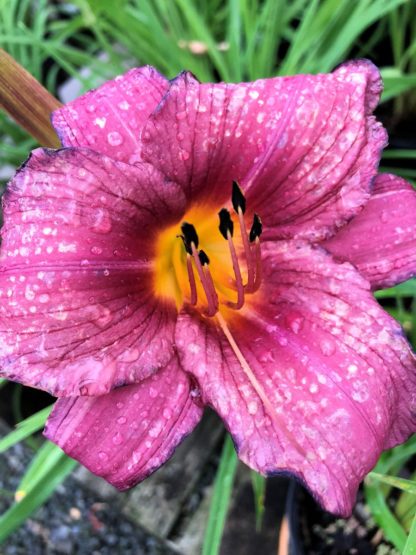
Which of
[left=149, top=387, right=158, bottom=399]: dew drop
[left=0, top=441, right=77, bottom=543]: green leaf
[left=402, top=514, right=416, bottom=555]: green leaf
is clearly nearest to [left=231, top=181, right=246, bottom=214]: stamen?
[left=149, top=387, right=158, bottom=399]: dew drop

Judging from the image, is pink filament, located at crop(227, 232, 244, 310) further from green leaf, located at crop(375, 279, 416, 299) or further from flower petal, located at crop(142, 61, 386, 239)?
green leaf, located at crop(375, 279, 416, 299)

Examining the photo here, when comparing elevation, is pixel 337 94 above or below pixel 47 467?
above

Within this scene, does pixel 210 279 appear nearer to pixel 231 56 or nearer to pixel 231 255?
pixel 231 255

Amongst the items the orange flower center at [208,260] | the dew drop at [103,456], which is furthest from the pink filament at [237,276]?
the dew drop at [103,456]

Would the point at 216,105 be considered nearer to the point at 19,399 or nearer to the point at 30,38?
the point at 30,38

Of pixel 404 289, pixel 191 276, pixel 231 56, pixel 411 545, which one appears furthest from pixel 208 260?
pixel 231 56

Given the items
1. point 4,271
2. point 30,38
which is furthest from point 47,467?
point 30,38
